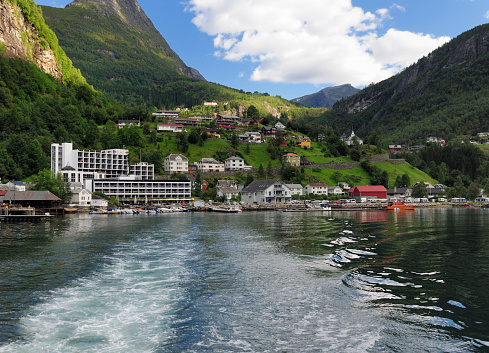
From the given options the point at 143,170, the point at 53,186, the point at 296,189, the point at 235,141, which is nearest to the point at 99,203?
the point at 53,186

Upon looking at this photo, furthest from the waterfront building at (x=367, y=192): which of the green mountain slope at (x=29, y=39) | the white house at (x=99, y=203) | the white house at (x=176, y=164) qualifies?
the green mountain slope at (x=29, y=39)

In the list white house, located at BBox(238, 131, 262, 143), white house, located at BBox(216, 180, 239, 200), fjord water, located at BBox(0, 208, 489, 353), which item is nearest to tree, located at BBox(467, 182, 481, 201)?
white house, located at BBox(238, 131, 262, 143)

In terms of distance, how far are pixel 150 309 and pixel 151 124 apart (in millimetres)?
153037

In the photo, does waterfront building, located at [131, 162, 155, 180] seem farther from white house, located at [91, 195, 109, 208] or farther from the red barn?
the red barn

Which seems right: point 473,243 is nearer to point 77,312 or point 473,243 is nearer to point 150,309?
point 150,309

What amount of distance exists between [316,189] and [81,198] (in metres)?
67.9

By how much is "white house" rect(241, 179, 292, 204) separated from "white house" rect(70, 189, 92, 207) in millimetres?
44197

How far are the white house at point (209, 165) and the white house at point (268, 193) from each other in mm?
19961

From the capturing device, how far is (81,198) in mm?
95875

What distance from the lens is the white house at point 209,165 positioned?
13088cm

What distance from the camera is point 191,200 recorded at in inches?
4471

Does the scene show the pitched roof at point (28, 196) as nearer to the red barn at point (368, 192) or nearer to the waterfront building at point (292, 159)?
the waterfront building at point (292, 159)

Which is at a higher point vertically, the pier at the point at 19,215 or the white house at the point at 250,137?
the white house at the point at 250,137

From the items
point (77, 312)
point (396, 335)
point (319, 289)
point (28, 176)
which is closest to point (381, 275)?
point (319, 289)
